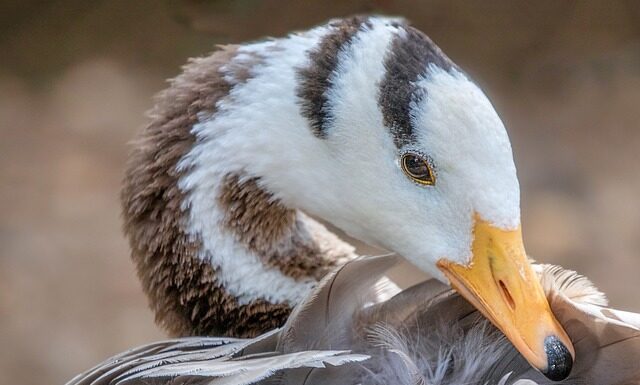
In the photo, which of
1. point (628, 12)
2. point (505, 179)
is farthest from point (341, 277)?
point (628, 12)

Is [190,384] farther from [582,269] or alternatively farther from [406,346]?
[582,269]

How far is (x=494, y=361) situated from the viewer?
1148 millimetres

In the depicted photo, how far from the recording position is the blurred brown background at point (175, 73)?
111 inches

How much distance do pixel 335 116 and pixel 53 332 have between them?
5.42 feet

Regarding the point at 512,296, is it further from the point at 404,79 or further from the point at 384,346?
the point at 404,79

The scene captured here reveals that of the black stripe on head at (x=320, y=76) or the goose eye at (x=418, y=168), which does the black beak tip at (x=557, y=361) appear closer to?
the goose eye at (x=418, y=168)

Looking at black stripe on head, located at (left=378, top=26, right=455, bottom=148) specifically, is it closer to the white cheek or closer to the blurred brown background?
the white cheek

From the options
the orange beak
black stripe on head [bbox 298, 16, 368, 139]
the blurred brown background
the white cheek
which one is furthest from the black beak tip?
the blurred brown background

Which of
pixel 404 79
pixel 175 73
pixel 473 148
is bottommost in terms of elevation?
pixel 473 148

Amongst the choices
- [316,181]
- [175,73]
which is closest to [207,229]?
[316,181]

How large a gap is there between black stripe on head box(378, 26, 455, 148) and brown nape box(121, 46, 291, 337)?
218mm

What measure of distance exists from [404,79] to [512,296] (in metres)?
0.29

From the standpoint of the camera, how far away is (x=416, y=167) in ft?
4.08

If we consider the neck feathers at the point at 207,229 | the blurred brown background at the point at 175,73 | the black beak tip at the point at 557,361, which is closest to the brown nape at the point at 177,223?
the neck feathers at the point at 207,229
